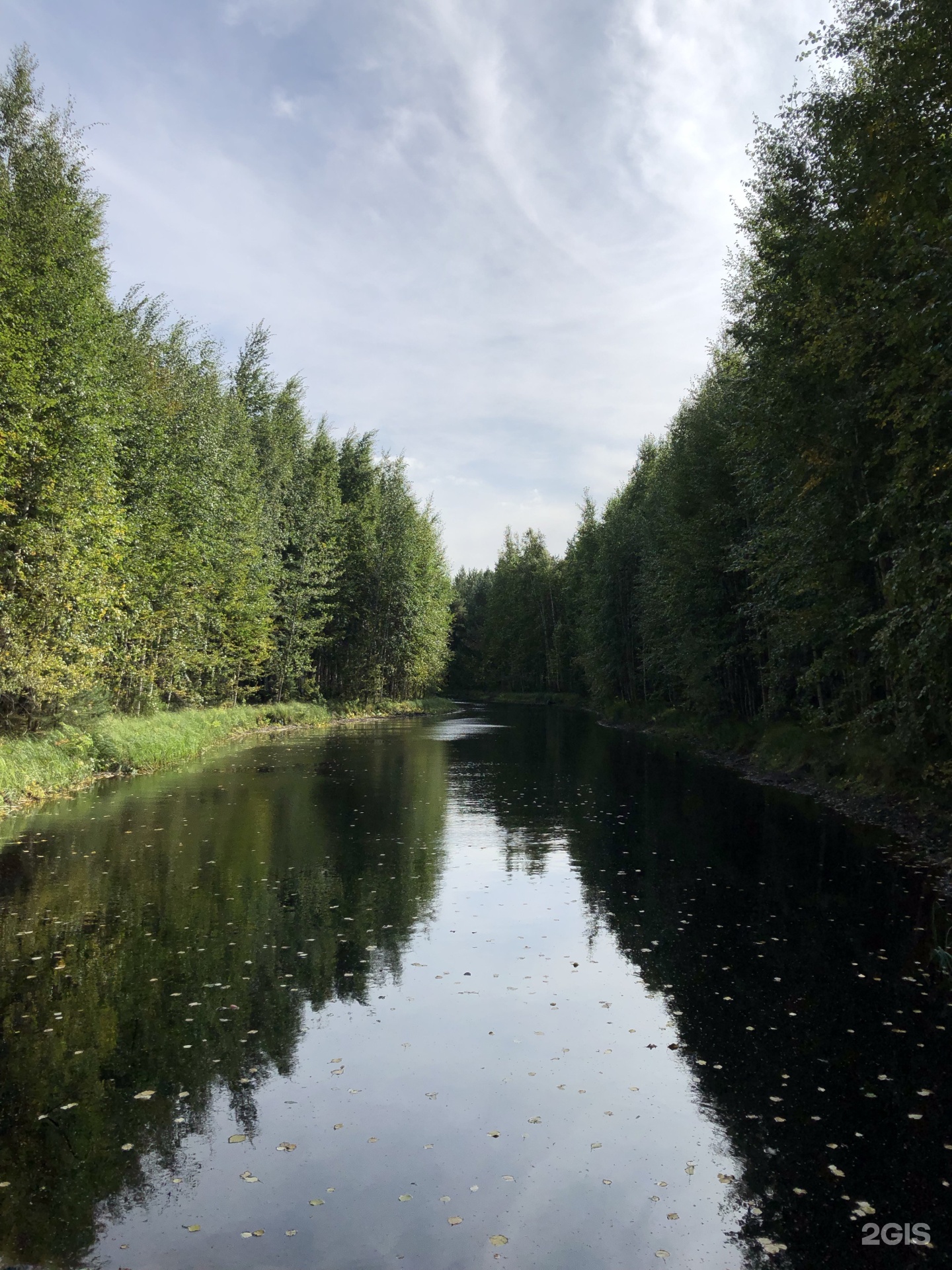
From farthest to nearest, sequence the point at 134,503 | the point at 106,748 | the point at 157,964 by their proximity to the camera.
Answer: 1. the point at 134,503
2. the point at 106,748
3. the point at 157,964

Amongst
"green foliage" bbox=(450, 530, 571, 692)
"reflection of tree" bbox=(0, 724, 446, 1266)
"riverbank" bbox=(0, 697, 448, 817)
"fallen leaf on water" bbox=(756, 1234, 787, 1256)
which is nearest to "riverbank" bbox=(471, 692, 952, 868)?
"reflection of tree" bbox=(0, 724, 446, 1266)

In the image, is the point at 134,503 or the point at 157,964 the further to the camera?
the point at 134,503

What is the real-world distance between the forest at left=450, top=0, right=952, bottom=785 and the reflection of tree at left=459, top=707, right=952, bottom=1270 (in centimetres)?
331

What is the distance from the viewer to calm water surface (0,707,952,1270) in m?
4.53

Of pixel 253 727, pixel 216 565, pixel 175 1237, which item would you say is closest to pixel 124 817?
pixel 175 1237

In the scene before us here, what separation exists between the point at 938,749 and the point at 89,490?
1986 cm

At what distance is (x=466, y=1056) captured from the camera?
21.8 ft

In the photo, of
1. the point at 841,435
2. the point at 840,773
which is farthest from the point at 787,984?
the point at 840,773

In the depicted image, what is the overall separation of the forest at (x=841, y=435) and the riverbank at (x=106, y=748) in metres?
17.2

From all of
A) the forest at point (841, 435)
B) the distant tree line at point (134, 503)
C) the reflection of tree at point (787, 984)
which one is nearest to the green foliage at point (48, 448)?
the distant tree line at point (134, 503)

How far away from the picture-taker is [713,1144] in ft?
17.5

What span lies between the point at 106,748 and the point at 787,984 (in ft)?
63.1

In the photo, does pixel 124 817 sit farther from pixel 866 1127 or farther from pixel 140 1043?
pixel 866 1127

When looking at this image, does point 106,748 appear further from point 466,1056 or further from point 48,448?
point 466,1056
